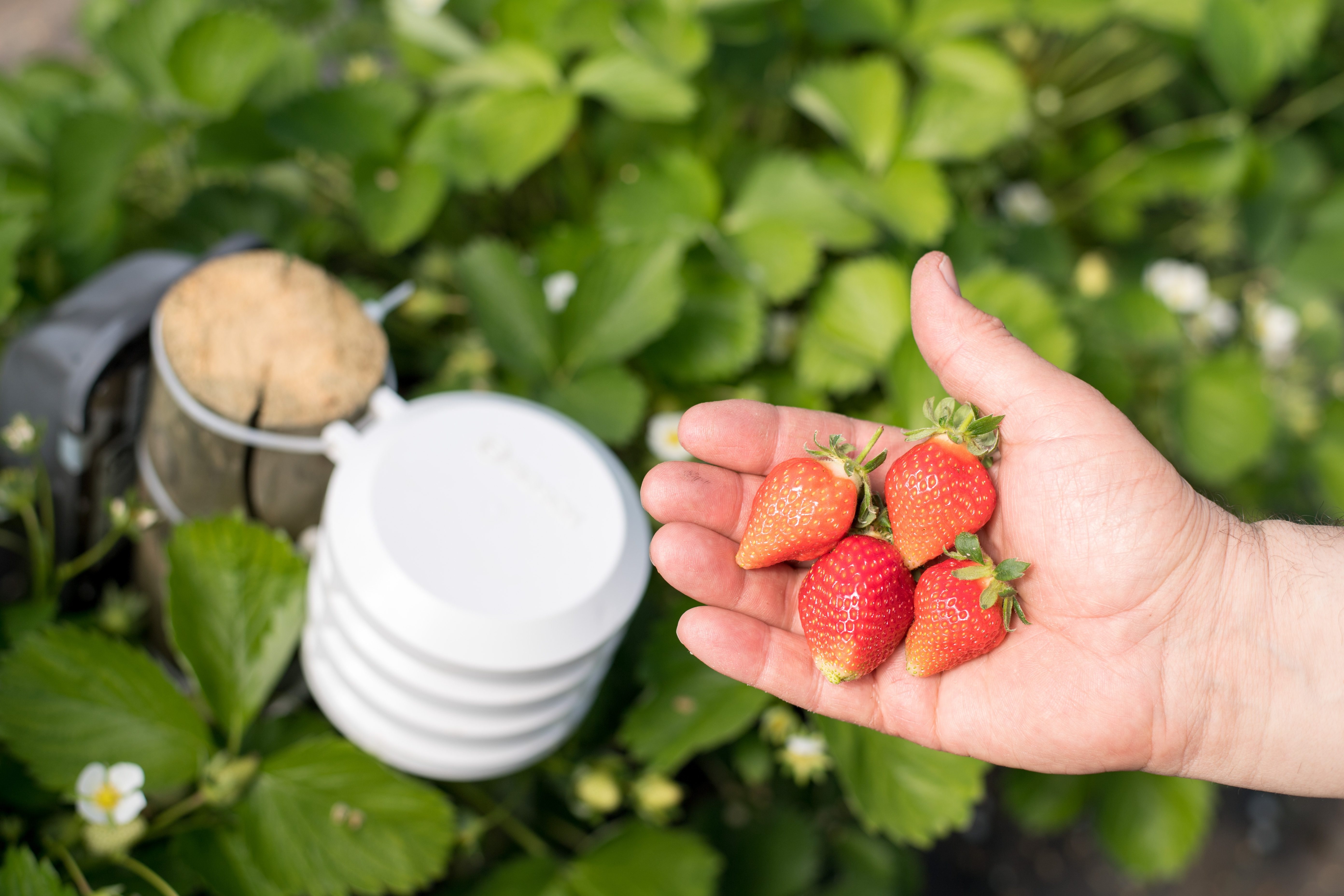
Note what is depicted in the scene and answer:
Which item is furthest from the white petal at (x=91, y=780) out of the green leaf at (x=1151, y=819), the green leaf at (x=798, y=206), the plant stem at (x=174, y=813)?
the green leaf at (x=1151, y=819)

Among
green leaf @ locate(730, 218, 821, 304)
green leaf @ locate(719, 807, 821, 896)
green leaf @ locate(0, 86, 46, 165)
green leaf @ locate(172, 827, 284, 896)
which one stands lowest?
green leaf @ locate(719, 807, 821, 896)

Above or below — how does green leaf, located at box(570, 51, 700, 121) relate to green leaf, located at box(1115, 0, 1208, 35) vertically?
below

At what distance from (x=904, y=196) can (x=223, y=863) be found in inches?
50.5

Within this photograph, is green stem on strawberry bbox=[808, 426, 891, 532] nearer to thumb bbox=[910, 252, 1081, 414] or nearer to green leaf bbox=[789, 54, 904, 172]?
thumb bbox=[910, 252, 1081, 414]

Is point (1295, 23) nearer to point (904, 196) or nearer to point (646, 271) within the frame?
point (904, 196)

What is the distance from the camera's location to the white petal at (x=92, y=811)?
91cm

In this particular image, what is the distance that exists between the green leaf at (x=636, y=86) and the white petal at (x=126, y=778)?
109cm

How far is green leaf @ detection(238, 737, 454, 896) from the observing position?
945mm

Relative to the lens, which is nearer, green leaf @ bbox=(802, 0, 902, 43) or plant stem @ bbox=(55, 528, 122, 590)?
plant stem @ bbox=(55, 528, 122, 590)

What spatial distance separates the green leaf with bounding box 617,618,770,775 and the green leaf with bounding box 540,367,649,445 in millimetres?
264

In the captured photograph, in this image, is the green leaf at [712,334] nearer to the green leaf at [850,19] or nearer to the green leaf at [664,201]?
the green leaf at [664,201]

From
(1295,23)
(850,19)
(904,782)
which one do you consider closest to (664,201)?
(850,19)

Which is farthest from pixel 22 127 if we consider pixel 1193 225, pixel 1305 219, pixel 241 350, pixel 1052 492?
pixel 1305 219

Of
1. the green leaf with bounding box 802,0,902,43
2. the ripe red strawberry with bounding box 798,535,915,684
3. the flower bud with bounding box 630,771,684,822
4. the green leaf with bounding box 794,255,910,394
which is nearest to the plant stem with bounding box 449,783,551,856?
the flower bud with bounding box 630,771,684,822
